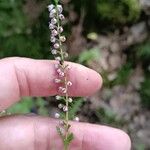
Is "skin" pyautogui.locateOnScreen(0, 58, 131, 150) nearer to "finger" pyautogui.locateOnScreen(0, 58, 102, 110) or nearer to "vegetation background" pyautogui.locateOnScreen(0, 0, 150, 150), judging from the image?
"finger" pyautogui.locateOnScreen(0, 58, 102, 110)

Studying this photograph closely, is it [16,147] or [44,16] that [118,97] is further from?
[16,147]

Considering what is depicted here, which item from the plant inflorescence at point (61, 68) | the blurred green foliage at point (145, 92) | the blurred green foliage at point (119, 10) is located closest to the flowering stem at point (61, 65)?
the plant inflorescence at point (61, 68)

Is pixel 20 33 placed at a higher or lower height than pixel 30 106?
higher

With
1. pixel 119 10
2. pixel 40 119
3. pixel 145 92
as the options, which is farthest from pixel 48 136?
pixel 119 10

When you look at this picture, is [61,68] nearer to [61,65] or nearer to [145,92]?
[61,65]

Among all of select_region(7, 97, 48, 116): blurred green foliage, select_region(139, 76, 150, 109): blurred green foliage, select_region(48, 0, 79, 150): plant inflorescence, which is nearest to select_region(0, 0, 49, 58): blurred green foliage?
select_region(7, 97, 48, 116): blurred green foliage

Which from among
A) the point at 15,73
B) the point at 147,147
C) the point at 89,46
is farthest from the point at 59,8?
the point at 89,46

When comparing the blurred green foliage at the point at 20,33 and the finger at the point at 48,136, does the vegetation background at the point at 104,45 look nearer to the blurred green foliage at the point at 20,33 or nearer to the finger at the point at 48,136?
the blurred green foliage at the point at 20,33
